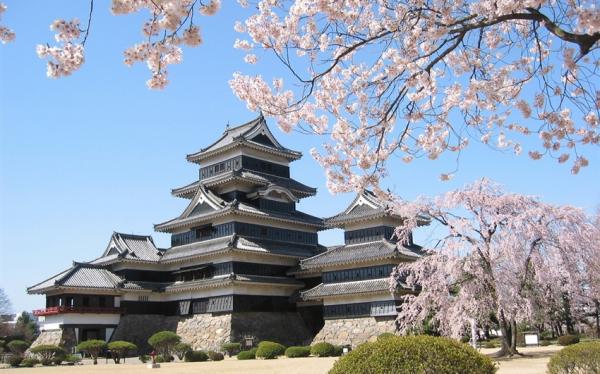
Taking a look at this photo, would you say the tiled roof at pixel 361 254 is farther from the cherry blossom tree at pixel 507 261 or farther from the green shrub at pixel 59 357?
the green shrub at pixel 59 357

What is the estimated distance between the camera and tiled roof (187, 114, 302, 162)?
41625 millimetres

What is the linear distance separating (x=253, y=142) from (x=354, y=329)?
1591 centimetres

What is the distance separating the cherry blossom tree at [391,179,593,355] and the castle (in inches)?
311

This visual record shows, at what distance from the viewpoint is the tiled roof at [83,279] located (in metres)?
38.5

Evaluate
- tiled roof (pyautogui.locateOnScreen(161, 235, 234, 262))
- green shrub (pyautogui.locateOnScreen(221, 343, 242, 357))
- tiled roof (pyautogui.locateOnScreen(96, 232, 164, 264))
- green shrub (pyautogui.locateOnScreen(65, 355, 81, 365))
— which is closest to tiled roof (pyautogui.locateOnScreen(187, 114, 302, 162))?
tiled roof (pyautogui.locateOnScreen(161, 235, 234, 262))

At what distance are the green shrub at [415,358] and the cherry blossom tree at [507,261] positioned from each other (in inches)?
610

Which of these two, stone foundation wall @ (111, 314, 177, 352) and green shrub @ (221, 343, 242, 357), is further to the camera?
stone foundation wall @ (111, 314, 177, 352)

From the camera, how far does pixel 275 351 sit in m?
30.9

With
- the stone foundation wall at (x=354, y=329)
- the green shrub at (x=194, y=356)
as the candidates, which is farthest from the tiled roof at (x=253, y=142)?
the green shrub at (x=194, y=356)

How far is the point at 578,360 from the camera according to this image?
450 inches

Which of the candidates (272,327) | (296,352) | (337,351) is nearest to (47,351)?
(272,327)

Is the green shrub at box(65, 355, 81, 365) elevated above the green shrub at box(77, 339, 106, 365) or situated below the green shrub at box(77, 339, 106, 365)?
below

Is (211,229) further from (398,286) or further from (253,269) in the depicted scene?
(398,286)

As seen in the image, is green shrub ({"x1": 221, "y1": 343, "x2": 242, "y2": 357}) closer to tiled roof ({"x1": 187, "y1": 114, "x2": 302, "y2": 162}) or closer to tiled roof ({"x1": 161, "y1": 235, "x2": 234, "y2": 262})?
tiled roof ({"x1": 161, "y1": 235, "x2": 234, "y2": 262})
